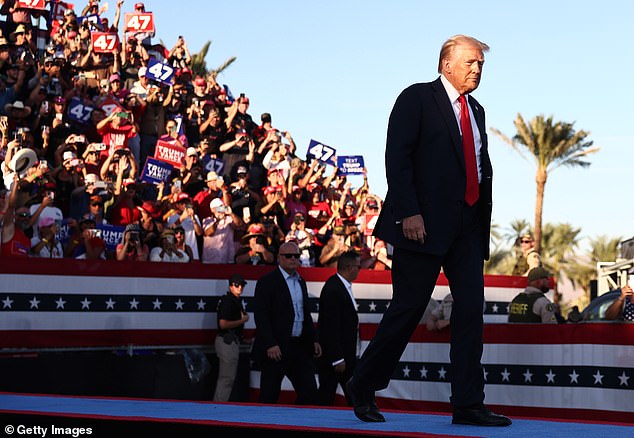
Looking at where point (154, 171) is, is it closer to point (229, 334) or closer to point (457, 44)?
point (229, 334)

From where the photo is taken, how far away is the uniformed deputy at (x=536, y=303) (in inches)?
439

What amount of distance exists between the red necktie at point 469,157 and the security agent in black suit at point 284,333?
196 inches

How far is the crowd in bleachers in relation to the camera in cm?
1262

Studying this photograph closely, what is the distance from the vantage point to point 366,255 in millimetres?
16594

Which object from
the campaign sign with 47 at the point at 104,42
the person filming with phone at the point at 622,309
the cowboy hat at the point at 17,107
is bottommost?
the person filming with phone at the point at 622,309

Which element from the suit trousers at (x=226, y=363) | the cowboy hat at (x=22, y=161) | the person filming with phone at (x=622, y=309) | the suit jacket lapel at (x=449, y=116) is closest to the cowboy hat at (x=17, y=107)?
the cowboy hat at (x=22, y=161)

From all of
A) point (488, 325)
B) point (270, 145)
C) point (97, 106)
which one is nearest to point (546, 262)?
point (270, 145)

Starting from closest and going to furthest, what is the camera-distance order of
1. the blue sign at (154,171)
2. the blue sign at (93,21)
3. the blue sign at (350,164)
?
the blue sign at (154,171) < the blue sign at (93,21) < the blue sign at (350,164)

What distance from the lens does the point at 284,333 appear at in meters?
10.4

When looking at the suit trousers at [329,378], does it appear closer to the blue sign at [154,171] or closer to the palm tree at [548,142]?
the blue sign at [154,171]

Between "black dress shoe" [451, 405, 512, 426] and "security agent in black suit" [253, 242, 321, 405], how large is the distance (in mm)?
4848

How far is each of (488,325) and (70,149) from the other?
646 cm

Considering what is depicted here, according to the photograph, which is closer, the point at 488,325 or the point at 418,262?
the point at 418,262

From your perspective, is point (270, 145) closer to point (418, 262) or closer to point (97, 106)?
point (97, 106)
